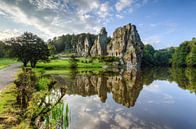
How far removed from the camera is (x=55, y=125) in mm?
13266

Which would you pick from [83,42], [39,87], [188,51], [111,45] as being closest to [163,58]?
[188,51]

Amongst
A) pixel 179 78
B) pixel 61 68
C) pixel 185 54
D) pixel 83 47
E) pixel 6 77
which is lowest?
pixel 179 78

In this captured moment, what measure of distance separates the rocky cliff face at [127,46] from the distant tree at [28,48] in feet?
152

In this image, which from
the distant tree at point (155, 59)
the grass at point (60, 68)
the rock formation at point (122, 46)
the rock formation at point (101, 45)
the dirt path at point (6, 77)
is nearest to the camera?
the dirt path at point (6, 77)

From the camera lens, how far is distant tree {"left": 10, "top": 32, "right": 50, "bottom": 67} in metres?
60.7

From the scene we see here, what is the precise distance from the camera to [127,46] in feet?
384

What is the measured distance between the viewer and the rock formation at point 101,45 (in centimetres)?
13146

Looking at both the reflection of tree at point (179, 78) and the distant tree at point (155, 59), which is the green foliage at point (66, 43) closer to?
the distant tree at point (155, 59)

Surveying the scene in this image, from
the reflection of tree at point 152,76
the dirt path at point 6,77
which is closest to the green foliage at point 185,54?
the reflection of tree at point 152,76

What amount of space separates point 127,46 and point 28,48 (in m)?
64.9

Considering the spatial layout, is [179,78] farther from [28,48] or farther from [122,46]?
A: [122,46]

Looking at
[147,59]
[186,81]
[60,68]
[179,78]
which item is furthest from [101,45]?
[186,81]

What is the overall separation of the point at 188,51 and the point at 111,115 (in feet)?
391

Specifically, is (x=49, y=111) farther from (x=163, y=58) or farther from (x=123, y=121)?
(x=163, y=58)
